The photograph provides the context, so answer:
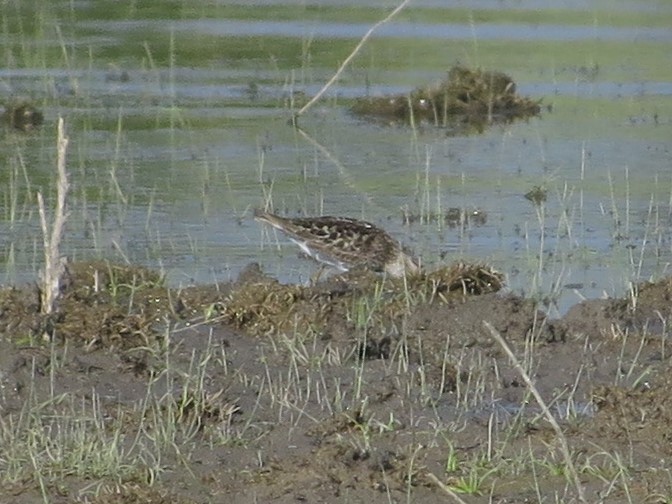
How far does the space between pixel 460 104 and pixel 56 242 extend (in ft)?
29.8

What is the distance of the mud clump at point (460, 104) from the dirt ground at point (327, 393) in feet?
22.0

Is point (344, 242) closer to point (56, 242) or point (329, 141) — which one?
point (56, 242)

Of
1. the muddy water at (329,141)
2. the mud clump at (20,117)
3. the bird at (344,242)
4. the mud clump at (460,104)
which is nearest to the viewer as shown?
the bird at (344,242)

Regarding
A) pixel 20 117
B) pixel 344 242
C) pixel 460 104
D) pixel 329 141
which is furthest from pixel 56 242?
pixel 460 104

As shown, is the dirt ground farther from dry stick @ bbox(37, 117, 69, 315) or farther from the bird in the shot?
the bird

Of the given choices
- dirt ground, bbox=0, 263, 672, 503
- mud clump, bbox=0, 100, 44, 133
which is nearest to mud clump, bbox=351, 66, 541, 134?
mud clump, bbox=0, 100, 44, 133

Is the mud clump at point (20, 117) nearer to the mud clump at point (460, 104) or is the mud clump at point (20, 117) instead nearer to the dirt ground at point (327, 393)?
the mud clump at point (460, 104)

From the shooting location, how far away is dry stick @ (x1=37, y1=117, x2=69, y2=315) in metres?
8.27

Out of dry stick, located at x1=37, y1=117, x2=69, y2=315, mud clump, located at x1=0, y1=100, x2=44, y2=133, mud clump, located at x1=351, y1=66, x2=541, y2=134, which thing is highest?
dry stick, located at x1=37, y1=117, x2=69, y2=315

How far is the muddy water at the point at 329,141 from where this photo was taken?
11328mm

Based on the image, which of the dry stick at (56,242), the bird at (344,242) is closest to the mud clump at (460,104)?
the bird at (344,242)

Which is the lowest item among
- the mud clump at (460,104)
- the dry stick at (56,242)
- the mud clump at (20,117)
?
A: the mud clump at (460,104)

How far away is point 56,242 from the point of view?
8.27 m

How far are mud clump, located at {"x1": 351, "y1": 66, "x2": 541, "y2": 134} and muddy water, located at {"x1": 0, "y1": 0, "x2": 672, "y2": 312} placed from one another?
0.30 metres
